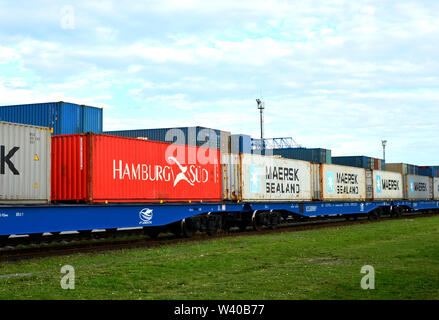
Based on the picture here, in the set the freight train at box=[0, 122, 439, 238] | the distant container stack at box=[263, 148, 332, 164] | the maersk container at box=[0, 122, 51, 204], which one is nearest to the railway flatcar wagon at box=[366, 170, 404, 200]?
the distant container stack at box=[263, 148, 332, 164]

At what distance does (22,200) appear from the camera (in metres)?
Result: 15.0

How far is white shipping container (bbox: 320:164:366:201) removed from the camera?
31.4m

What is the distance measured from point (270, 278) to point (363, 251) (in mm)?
5304

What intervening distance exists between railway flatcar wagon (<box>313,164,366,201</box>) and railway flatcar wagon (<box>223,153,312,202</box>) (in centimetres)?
155

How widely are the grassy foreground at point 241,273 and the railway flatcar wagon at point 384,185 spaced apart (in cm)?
2176

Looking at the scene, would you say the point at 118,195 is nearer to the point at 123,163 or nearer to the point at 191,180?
the point at 123,163

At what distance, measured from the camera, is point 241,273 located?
10.8 meters

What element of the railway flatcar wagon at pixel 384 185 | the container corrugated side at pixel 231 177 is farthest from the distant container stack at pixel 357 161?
the container corrugated side at pixel 231 177

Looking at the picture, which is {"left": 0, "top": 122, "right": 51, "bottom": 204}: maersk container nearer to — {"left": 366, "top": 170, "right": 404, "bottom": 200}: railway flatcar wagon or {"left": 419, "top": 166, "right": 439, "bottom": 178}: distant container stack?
{"left": 366, "top": 170, "right": 404, "bottom": 200}: railway flatcar wagon

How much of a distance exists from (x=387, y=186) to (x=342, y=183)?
29.2ft

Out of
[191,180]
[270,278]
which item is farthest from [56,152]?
[270,278]

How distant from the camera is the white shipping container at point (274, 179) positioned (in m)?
24.4

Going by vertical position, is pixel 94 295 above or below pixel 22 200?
below

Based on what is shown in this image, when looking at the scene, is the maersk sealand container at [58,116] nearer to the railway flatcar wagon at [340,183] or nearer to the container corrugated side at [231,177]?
the container corrugated side at [231,177]
